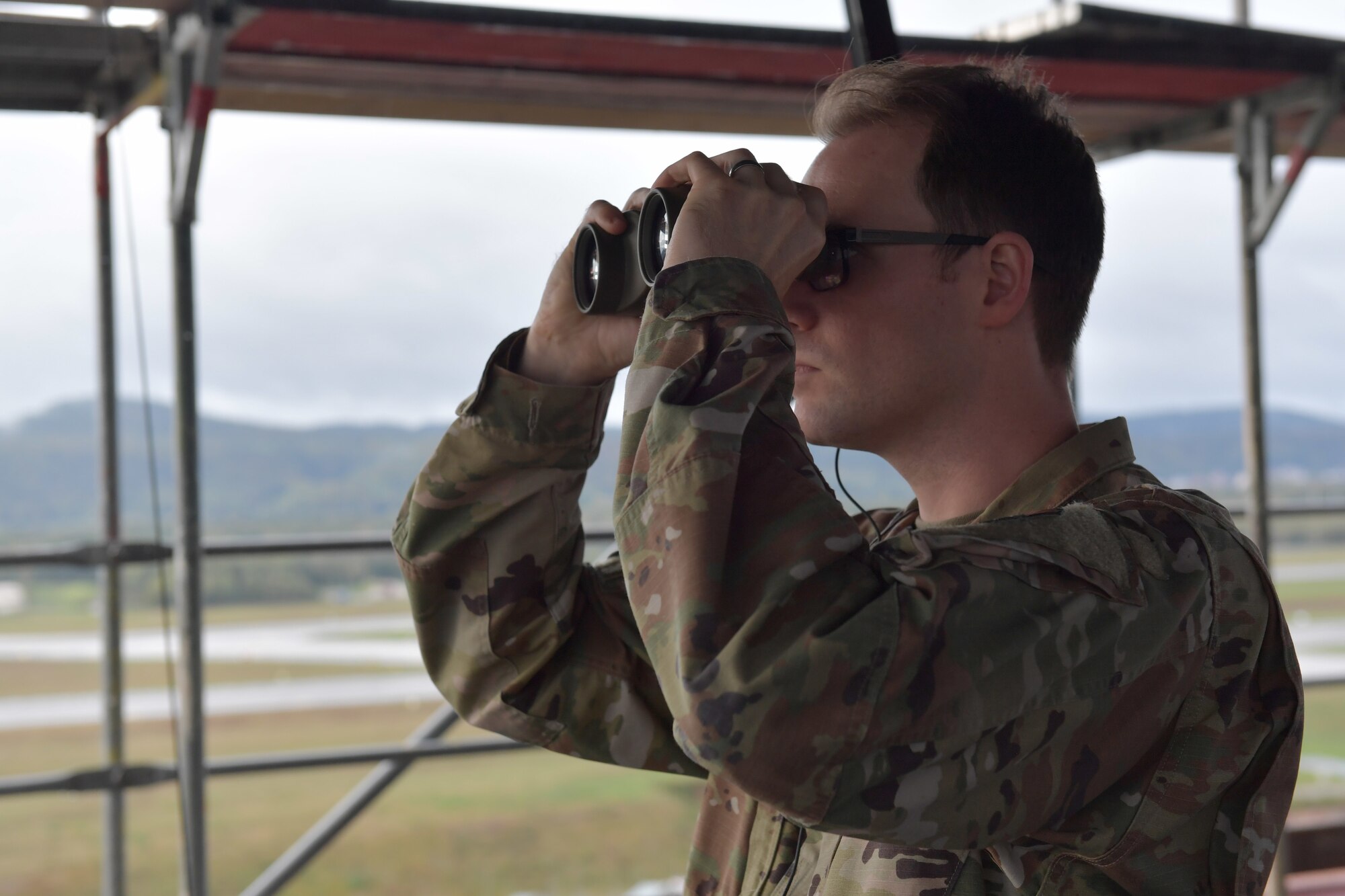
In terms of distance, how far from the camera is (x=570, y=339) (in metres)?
1.12

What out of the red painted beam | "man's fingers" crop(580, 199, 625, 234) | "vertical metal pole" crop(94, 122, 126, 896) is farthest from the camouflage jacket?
"vertical metal pole" crop(94, 122, 126, 896)

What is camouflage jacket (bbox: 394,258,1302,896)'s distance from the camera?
69 cm

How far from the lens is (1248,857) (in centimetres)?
83

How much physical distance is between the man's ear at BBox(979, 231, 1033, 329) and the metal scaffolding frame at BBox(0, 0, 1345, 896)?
132 cm

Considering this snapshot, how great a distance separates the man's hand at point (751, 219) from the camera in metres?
0.82

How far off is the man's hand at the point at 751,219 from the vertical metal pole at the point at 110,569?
2.01 meters

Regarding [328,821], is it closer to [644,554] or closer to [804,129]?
[804,129]

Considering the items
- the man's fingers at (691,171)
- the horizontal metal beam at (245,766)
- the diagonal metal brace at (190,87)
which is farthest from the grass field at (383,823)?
the man's fingers at (691,171)

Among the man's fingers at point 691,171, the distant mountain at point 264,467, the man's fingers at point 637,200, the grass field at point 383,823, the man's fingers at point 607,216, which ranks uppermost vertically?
the man's fingers at point 691,171

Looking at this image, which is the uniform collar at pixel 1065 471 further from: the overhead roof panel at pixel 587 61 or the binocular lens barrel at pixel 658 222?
the overhead roof panel at pixel 587 61

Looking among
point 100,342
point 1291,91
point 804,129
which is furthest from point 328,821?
point 1291,91

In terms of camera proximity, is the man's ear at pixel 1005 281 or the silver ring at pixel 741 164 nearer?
the silver ring at pixel 741 164

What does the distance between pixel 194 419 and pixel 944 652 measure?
196cm

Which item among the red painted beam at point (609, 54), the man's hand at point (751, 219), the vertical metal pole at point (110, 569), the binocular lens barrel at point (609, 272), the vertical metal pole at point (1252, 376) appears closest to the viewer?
the man's hand at point (751, 219)
